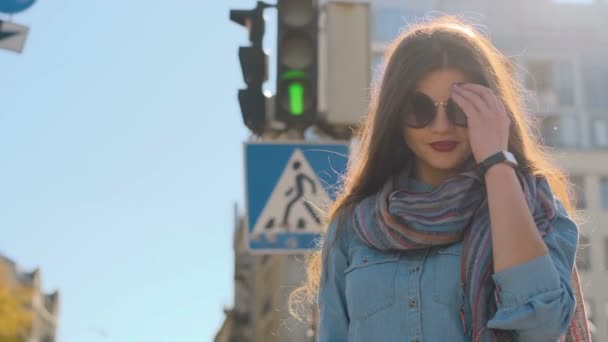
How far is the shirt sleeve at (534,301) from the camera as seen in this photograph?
2.82 m

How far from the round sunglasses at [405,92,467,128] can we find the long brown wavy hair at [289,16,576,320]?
4cm

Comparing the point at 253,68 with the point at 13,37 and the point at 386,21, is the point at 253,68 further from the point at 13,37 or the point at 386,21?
the point at 386,21

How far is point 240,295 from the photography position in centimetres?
7181

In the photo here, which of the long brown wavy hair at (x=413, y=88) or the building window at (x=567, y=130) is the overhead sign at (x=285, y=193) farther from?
the building window at (x=567, y=130)

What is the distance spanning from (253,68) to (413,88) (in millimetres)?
4683

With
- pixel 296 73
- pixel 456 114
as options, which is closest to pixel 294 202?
pixel 296 73

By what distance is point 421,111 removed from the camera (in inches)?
126

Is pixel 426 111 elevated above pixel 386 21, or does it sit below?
below

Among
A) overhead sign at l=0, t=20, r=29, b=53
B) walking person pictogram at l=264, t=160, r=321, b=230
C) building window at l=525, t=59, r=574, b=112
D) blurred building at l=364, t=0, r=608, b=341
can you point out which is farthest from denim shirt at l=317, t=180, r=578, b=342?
building window at l=525, t=59, r=574, b=112

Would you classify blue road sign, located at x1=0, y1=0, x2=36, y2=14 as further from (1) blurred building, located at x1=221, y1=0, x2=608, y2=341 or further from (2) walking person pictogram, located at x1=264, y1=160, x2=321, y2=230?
(1) blurred building, located at x1=221, y1=0, x2=608, y2=341

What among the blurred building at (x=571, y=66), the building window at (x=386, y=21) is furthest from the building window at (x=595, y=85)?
the building window at (x=386, y=21)

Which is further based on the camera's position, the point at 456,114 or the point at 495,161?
the point at 456,114

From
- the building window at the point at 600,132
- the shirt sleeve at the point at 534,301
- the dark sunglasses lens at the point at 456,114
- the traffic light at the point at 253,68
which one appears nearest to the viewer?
the shirt sleeve at the point at 534,301

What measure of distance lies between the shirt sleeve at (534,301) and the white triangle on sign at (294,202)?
510cm
